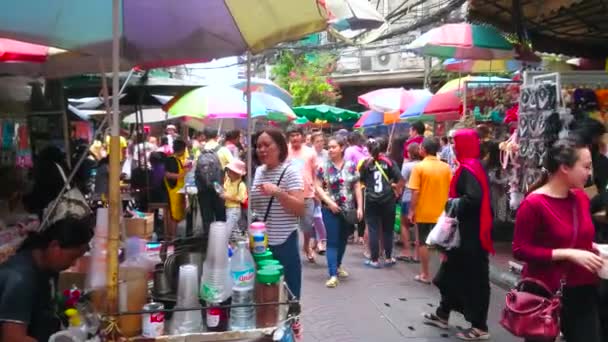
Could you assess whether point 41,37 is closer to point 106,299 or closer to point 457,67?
point 106,299

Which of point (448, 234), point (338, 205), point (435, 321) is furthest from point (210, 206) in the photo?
point (448, 234)

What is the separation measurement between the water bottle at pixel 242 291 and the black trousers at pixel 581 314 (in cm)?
205

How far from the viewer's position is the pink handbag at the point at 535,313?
356cm

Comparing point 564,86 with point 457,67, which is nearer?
point 564,86

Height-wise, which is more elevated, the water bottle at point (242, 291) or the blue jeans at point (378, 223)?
the water bottle at point (242, 291)

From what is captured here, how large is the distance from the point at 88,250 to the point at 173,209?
23.1ft

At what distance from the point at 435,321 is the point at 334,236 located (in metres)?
1.83

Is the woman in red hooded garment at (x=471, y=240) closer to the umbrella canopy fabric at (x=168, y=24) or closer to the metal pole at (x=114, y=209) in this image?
the umbrella canopy fabric at (x=168, y=24)

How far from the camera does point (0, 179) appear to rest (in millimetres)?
5039

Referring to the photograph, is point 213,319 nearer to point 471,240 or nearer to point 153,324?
point 153,324

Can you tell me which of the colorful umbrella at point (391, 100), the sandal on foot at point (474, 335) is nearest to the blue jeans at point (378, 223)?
the sandal on foot at point (474, 335)

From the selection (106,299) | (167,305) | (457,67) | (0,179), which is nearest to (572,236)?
(167,305)

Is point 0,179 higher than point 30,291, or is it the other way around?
point 0,179

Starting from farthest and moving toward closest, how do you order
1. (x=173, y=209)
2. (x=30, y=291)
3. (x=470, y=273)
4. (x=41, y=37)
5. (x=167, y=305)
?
(x=173, y=209) → (x=470, y=273) → (x=41, y=37) → (x=167, y=305) → (x=30, y=291)
